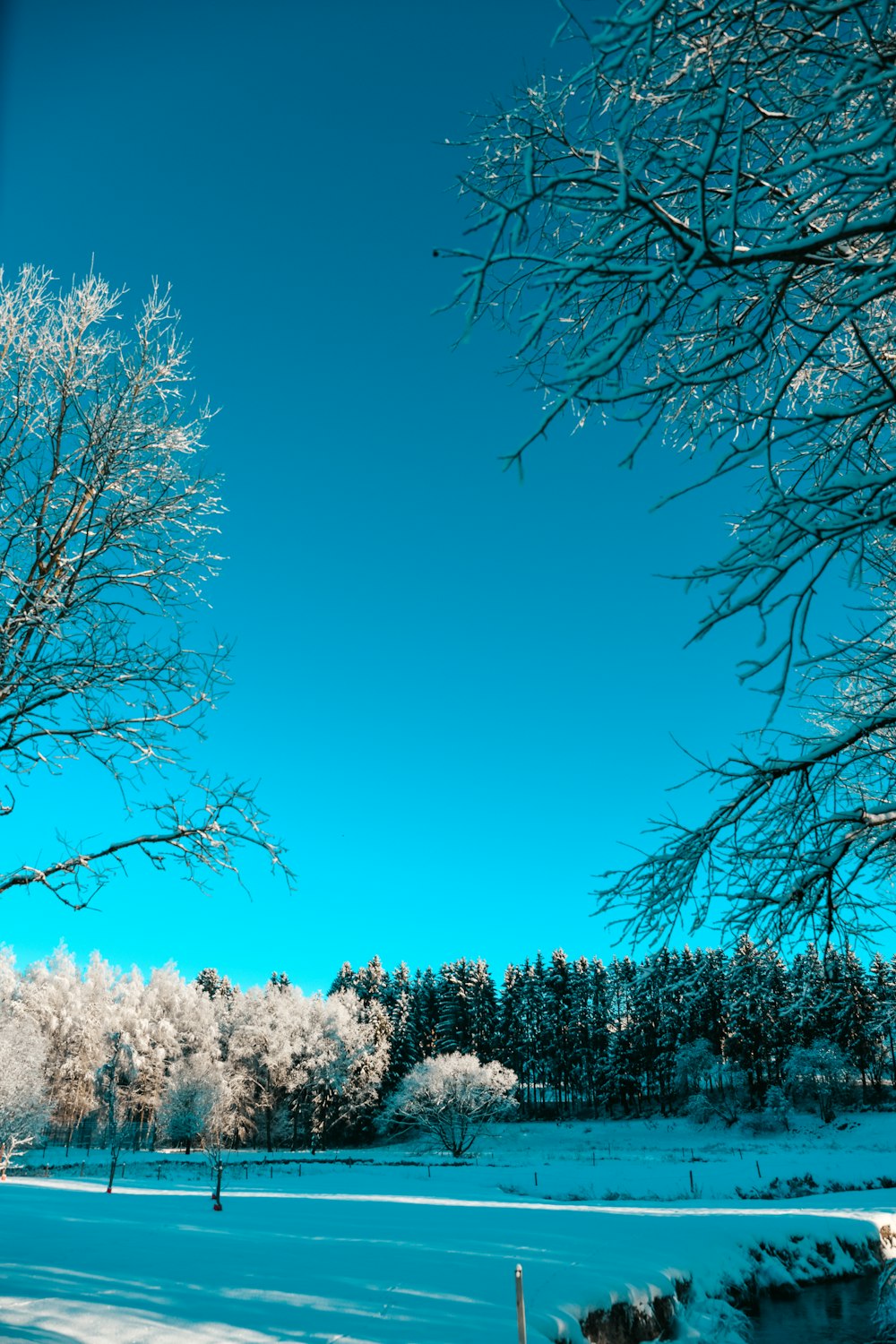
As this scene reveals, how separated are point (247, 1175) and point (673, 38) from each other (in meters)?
44.8

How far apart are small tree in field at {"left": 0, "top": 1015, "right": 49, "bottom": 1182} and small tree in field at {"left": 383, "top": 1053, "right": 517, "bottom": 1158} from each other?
1802cm

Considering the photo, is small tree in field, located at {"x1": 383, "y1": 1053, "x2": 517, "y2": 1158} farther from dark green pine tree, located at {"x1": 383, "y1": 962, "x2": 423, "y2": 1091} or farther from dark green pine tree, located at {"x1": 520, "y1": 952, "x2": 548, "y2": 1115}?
dark green pine tree, located at {"x1": 520, "y1": 952, "x2": 548, "y2": 1115}

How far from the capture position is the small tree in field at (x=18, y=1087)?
111 ft

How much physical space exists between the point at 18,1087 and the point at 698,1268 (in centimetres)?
3492

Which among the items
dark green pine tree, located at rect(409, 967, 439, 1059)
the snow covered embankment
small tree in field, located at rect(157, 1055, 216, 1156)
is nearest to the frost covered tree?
small tree in field, located at rect(157, 1055, 216, 1156)

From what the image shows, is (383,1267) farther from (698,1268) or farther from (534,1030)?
(534,1030)

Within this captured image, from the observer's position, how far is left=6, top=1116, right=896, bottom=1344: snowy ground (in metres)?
6.51

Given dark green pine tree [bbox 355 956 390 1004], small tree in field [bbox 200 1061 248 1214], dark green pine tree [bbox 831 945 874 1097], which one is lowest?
small tree in field [bbox 200 1061 248 1214]

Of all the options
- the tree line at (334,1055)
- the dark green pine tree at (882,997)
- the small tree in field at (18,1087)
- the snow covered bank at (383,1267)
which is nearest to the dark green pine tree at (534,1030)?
the tree line at (334,1055)

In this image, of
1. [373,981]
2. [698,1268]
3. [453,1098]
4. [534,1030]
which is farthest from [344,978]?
[698,1268]

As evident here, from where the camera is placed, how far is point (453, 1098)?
43406mm

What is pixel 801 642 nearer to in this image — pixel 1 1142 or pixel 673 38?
pixel 673 38

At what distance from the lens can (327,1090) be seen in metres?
57.2

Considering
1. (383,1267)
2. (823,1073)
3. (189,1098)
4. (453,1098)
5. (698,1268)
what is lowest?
(189,1098)
